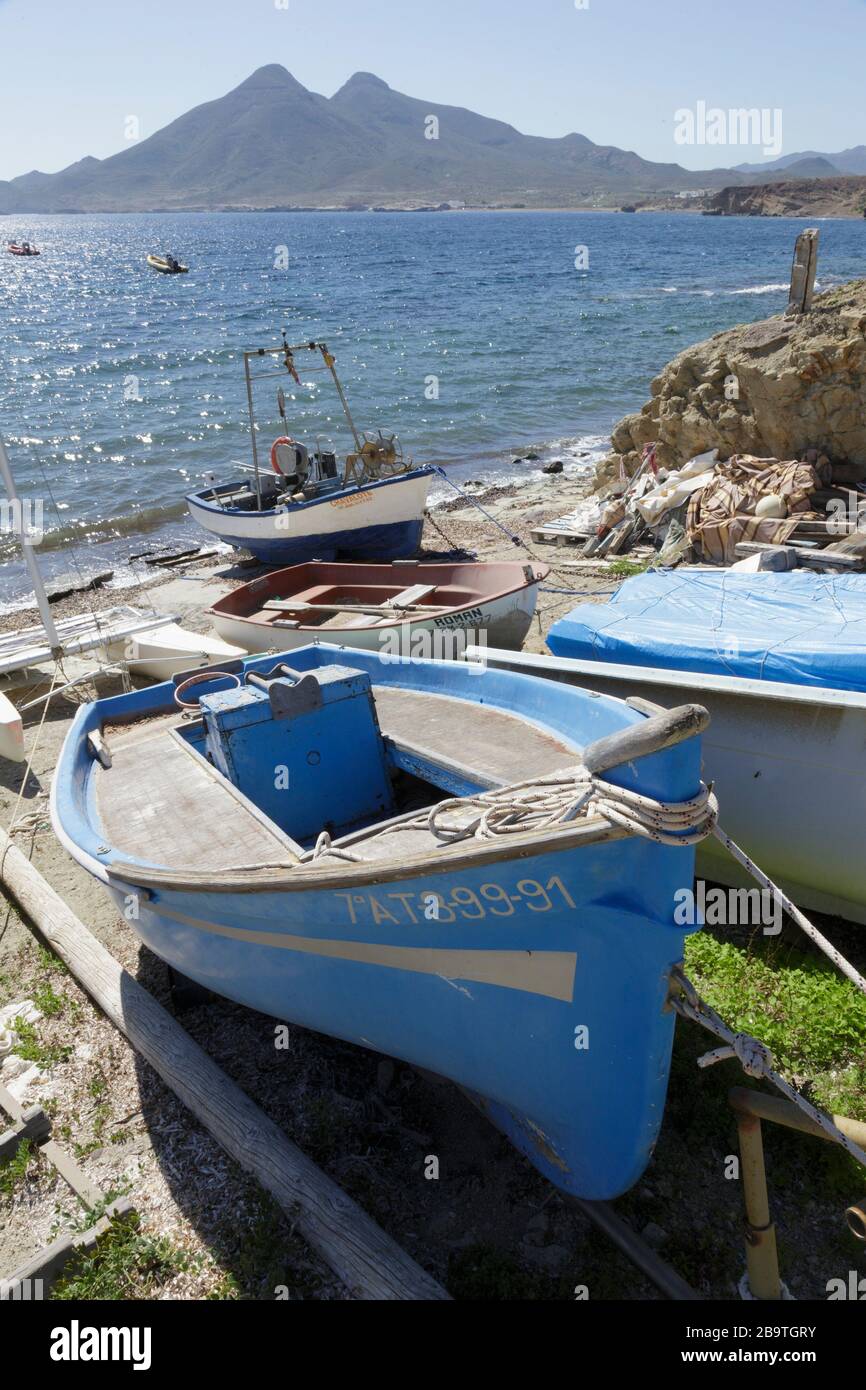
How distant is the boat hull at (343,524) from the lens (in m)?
14.7

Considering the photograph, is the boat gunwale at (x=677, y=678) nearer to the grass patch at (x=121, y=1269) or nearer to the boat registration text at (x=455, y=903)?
the boat registration text at (x=455, y=903)

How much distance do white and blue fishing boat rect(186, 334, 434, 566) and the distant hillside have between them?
18061cm

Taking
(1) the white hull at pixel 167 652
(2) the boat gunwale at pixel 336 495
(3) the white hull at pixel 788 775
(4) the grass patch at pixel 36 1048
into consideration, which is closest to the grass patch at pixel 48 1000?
(4) the grass patch at pixel 36 1048

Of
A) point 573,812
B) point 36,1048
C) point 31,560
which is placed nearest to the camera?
point 573,812

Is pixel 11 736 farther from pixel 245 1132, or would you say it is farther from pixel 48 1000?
pixel 245 1132

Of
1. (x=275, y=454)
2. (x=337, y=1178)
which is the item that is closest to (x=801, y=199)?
Result: (x=275, y=454)

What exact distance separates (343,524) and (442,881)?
11689mm

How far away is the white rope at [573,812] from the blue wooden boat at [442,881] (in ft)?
0.06

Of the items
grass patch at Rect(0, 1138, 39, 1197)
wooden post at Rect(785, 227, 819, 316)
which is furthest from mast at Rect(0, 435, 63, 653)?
wooden post at Rect(785, 227, 819, 316)

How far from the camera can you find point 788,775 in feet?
20.0

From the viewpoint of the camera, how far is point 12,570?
18141mm

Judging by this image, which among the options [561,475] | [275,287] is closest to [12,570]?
[561,475]

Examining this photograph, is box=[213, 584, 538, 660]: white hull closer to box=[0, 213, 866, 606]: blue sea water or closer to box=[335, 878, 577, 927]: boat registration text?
box=[335, 878, 577, 927]: boat registration text
